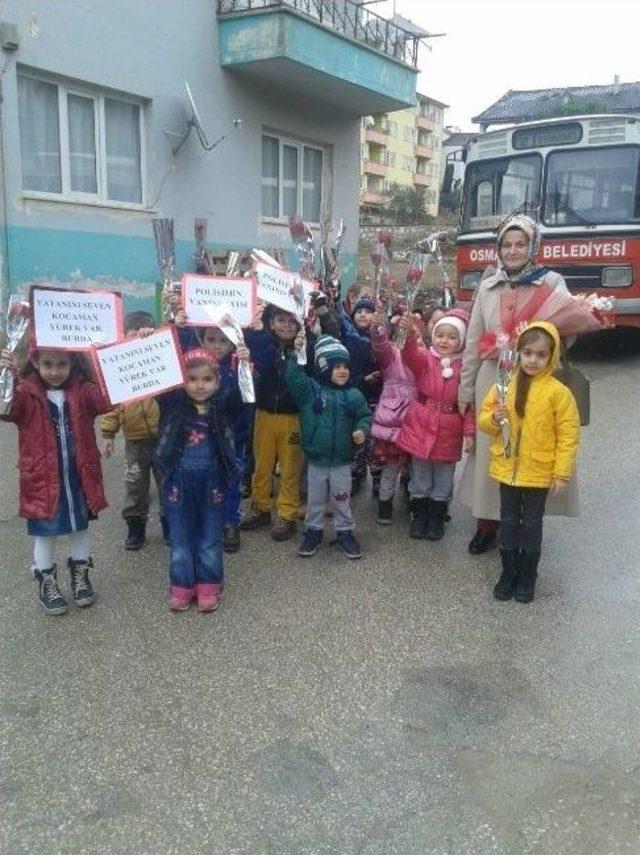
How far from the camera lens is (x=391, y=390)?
490 centimetres

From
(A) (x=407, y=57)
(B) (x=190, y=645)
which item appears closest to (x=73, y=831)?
(B) (x=190, y=645)

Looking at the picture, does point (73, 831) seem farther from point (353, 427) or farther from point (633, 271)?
point (633, 271)

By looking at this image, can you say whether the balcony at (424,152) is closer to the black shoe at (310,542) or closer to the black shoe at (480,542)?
the black shoe at (480,542)

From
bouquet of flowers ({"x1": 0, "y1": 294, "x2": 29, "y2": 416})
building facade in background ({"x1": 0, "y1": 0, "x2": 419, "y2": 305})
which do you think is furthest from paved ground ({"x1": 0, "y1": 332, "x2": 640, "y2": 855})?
building facade in background ({"x1": 0, "y1": 0, "x2": 419, "y2": 305})

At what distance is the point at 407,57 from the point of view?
1220 cm

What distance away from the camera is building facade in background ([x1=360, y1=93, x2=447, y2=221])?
57.6 meters

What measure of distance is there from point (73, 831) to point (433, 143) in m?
70.8

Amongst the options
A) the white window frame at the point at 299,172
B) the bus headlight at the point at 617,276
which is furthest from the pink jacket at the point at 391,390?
the white window frame at the point at 299,172

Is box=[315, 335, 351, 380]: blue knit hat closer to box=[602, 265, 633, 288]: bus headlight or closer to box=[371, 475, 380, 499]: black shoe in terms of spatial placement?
box=[371, 475, 380, 499]: black shoe

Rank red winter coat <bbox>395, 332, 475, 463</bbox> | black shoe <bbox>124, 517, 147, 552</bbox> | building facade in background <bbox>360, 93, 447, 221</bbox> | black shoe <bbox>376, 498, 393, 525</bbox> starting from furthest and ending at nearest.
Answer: building facade in background <bbox>360, 93, 447, 221</bbox>, black shoe <bbox>376, 498, 393, 525</bbox>, red winter coat <bbox>395, 332, 475, 463</bbox>, black shoe <bbox>124, 517, 147, 552</bbox>

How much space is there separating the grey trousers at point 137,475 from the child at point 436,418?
5.09 ft

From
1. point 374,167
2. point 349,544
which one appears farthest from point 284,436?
point 374,167

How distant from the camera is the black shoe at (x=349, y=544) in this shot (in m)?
4.34

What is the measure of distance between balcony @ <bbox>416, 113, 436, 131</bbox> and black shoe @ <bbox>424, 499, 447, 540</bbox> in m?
65.1
